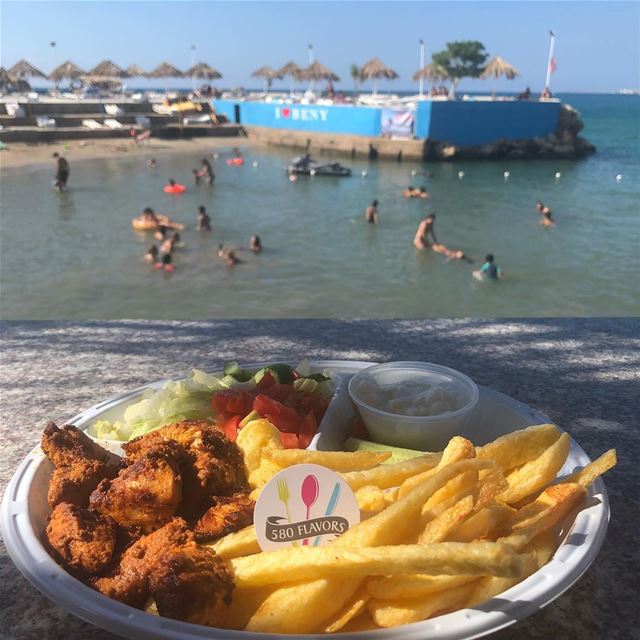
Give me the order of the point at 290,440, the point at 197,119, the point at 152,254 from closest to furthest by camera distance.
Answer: the point at 290,440 < the point at 152,254 < the point at 197,119

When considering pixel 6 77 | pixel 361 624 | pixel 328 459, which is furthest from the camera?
pixel 6 77

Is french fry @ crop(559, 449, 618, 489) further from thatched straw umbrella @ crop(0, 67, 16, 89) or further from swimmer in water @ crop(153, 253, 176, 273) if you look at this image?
thatched straw umbrella @ crop(0, 67, 16, 89)

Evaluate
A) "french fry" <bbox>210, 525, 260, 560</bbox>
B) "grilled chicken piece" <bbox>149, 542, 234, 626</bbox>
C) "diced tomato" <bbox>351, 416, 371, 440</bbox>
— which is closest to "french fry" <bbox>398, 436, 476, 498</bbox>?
"french fry" <bbox>210, 525, 260, 560</bbox>

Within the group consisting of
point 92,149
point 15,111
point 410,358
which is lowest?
point 92,149

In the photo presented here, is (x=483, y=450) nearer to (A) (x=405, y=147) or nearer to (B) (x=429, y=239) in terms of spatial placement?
(B) (x=429, y=239)

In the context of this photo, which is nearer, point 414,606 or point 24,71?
point 414,606

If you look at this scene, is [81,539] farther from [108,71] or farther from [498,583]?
[108,71]

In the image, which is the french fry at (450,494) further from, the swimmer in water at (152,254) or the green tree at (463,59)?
the green tree at (463,59)

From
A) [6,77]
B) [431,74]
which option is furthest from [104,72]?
[431,74]
